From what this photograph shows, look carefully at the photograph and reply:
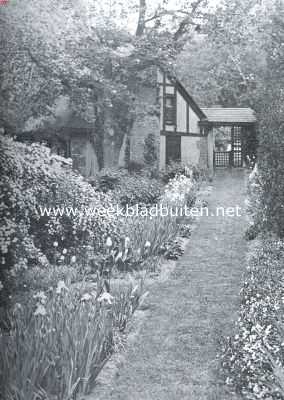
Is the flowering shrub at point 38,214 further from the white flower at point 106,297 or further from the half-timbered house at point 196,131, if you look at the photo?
the half-timbered house at point 196,131

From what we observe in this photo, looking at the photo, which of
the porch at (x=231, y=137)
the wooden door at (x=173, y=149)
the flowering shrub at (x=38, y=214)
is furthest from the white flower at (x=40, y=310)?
the wooden door at (x=173, y=149)

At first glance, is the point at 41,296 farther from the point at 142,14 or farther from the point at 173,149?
the point at 173,149

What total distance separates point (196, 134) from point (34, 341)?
14.1 m

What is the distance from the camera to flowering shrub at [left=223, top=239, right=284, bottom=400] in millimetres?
4316

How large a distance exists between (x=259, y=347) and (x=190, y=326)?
1.38 metres

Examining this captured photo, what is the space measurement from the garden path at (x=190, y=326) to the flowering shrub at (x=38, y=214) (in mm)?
1226

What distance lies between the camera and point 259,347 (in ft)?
14.9

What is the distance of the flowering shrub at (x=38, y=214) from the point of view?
4.53 meters

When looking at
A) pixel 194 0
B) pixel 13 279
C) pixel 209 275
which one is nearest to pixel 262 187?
pixel 209 275

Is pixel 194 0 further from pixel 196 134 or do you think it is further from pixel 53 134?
pixel 196 134

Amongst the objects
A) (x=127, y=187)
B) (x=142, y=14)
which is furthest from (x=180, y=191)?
(x=142, y=14)

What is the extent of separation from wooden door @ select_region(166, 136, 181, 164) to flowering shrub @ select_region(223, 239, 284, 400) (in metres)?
7.20

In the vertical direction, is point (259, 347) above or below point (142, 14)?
below

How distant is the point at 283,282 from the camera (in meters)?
6.29
